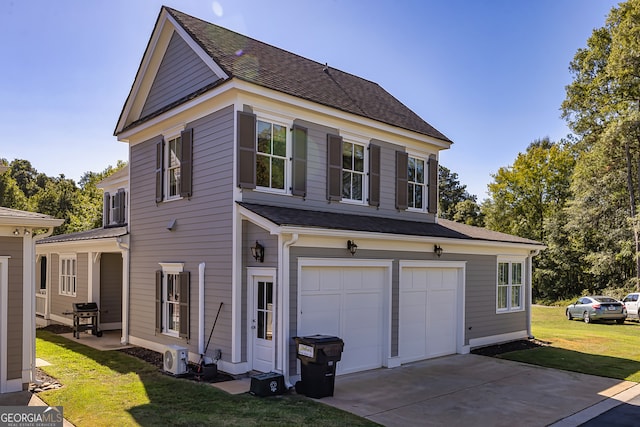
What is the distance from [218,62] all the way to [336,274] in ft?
17.6

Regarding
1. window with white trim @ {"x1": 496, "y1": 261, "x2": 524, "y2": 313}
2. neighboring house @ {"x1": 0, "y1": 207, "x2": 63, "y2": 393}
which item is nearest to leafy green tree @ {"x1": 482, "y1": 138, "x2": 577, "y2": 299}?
window with white trim @ {"x1": 496, "y1": 261, "x2": 524, "y2": 313}

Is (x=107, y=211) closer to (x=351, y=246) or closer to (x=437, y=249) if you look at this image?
(x=351, y=246)

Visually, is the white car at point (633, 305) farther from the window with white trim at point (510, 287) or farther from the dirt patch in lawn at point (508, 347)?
the window with white trim at point (510, 287)

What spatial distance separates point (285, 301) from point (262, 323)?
1.05 meters

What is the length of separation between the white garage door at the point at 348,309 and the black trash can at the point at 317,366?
771 millimetres

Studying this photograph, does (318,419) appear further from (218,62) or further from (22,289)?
(218,62)

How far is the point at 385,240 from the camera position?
36.0ft

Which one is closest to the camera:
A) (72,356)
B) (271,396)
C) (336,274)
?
(271,396)

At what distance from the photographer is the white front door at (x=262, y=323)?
9562 mm

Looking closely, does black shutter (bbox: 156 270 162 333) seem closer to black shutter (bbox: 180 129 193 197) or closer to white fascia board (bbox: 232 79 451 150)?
black shutter (bbox: 180 129 193 197)

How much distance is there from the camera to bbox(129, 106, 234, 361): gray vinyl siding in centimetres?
1023

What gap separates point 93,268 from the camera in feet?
51.2

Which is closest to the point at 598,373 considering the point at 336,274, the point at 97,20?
the point at 336,274

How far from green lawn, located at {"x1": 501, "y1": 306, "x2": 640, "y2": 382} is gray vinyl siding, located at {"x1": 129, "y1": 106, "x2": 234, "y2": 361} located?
7.89 meters
